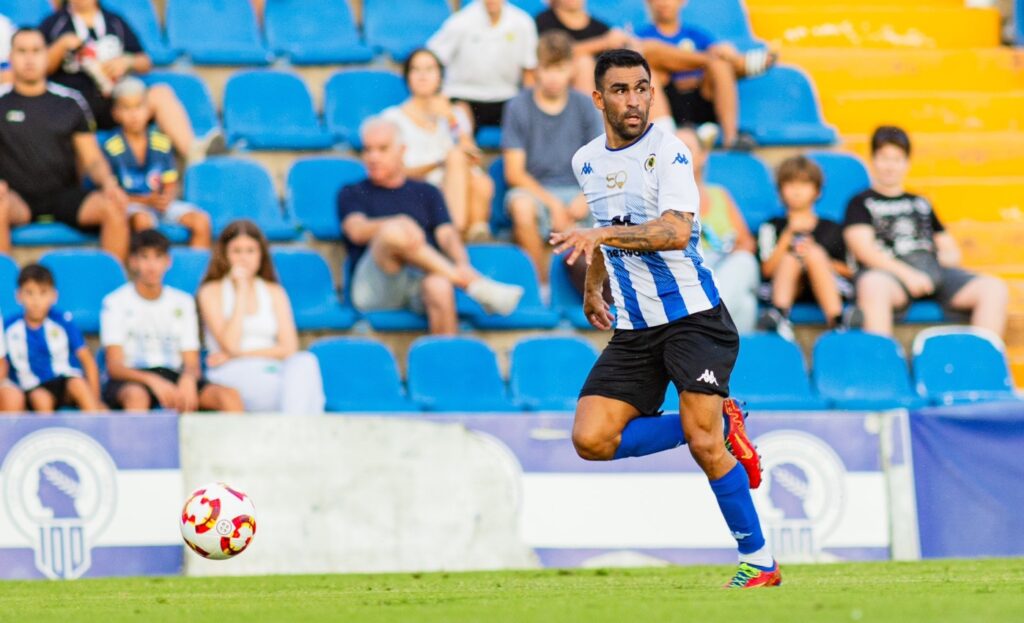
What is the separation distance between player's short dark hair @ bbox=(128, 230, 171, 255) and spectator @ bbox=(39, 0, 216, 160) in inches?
60.8

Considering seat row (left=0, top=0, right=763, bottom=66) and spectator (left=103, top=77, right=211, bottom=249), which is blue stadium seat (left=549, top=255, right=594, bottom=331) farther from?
seat row (left=0, top=0, right=763, bottom=66)

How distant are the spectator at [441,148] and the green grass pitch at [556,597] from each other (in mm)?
3445

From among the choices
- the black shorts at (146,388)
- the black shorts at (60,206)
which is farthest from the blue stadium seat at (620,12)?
the black shorts at (146,388)

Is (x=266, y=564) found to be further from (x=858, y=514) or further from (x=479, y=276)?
(x=858, y=514)

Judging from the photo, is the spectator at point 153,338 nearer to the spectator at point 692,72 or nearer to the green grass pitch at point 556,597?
the green grass pitch at point 556,597

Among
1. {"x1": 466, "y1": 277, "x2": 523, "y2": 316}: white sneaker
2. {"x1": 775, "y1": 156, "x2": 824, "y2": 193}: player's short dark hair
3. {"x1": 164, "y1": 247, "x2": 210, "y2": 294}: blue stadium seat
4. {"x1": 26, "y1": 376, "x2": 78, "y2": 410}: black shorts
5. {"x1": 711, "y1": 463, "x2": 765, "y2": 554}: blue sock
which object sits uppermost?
{"x1": 775, "y1": 156, "x2": 824, "y2": 193}: player's short dark hair

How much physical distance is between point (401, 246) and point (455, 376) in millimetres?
925

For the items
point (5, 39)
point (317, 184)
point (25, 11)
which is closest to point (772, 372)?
point (317, 184)

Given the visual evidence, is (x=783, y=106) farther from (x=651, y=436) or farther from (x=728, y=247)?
(x=651, y=436)

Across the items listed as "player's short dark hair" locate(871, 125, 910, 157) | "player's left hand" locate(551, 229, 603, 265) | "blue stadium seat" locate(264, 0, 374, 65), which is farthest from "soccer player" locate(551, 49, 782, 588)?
"blue stadium seat" locate(264, 0, 374, 65)

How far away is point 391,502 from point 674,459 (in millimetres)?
1697

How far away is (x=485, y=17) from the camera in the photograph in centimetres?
1248

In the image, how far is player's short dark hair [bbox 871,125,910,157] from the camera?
39.1ft

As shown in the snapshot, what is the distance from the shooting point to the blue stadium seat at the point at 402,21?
13.4 meters
